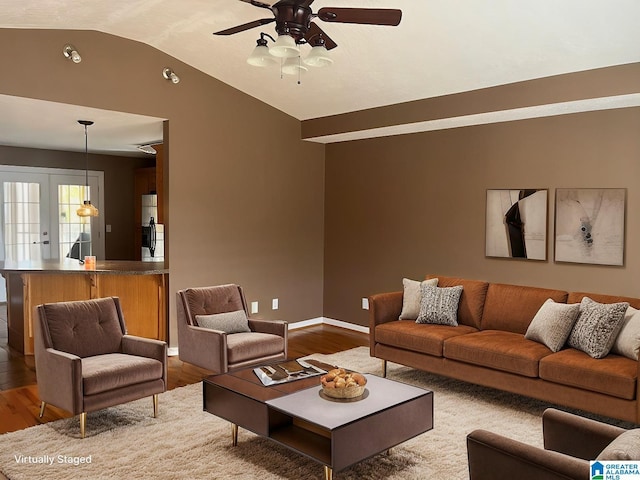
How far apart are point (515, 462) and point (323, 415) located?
1209 mm

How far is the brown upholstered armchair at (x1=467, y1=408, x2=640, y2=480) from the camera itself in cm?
183

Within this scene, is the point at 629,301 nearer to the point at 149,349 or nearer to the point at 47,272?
the point at 149,349

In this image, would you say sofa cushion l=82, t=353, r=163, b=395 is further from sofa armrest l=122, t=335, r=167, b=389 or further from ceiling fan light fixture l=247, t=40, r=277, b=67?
ceiling fan light fixture l=247, t=40, r=277, b=67

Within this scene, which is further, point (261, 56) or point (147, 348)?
point (147, 348)

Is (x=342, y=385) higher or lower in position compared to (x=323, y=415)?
higher

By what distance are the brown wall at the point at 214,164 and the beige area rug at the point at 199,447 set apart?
6.73 feet

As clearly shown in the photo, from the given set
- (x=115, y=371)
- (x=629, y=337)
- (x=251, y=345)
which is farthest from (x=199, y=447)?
(x=629, y=337)

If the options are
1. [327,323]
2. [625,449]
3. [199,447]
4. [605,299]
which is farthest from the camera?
[327,323]

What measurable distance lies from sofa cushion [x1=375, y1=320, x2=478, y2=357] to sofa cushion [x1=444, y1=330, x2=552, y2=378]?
105 millimetres

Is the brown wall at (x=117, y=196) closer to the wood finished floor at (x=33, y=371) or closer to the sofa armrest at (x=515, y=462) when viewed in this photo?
the wood finished floor at (x=33, y=371)

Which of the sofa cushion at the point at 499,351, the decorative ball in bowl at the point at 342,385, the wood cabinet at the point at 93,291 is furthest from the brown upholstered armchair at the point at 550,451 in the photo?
the wood cabinet at the point at 93,291

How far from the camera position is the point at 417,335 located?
4.64m

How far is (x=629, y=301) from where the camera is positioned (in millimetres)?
4027

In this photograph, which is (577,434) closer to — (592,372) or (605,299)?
(592,372)
